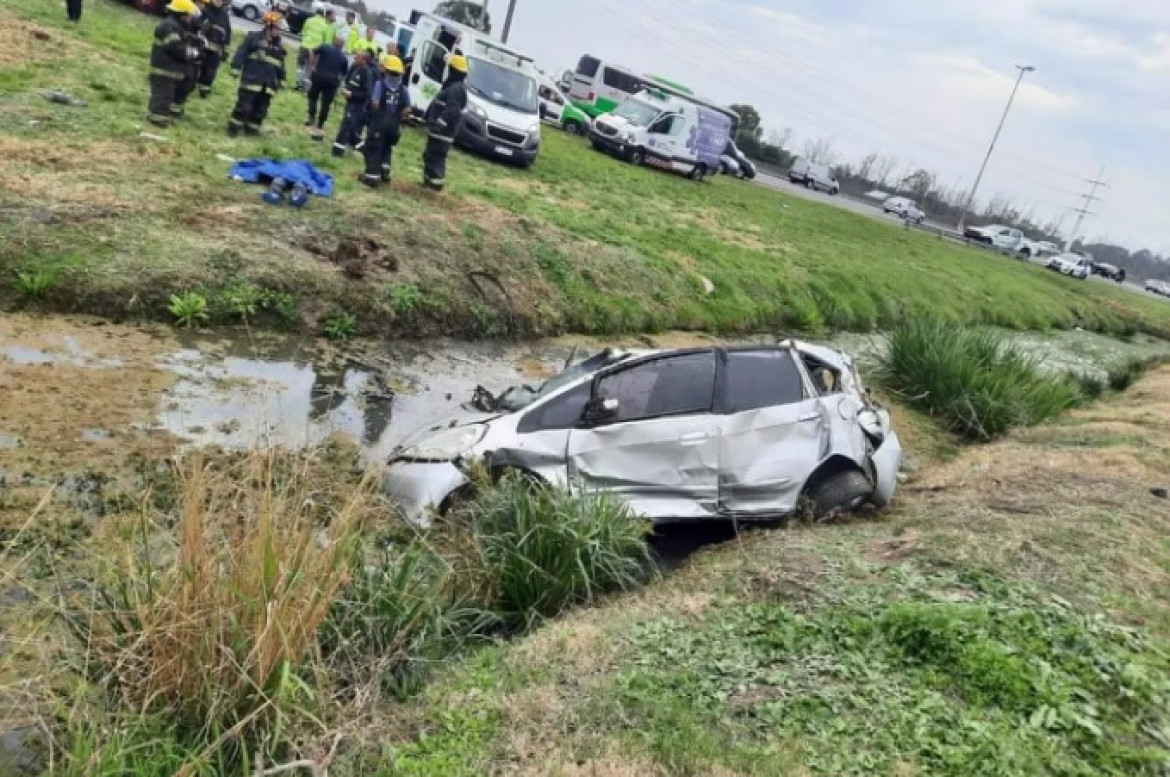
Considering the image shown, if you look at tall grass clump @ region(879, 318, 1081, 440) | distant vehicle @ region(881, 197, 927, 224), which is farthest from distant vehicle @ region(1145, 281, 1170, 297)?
tall grass clump @ region(879, 318, 1081, 440)

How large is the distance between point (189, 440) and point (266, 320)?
2.96 meters

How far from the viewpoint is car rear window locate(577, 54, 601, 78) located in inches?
1626

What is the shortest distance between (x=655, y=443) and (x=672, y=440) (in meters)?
0.14

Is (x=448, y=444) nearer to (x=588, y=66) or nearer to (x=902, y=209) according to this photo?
(x=588, y=66)

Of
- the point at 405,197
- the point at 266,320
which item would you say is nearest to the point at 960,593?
the point at 266,320

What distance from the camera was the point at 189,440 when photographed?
6555 mm

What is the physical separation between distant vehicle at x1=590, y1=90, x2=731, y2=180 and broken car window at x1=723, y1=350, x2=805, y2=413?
21392 mm

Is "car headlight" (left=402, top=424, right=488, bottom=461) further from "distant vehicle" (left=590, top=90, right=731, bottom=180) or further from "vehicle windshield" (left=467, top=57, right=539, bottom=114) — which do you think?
"distant vehicle" (left=590, top=90, right=731, bottom=180)

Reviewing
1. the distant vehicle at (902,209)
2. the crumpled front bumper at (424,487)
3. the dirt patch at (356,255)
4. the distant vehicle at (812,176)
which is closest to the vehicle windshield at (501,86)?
the dirt patch at (356,255)

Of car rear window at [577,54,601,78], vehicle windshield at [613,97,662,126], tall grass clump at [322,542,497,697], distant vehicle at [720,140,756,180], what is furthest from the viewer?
car rear window at [577,54,601,78]

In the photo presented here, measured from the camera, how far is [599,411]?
6.32 meters

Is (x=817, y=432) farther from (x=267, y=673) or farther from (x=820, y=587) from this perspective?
(x=267, y=673)

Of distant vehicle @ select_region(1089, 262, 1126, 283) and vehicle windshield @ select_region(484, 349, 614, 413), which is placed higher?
distant vehicle @ select_region(1089, 262, 1126, 283)

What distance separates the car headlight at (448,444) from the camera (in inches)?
245
